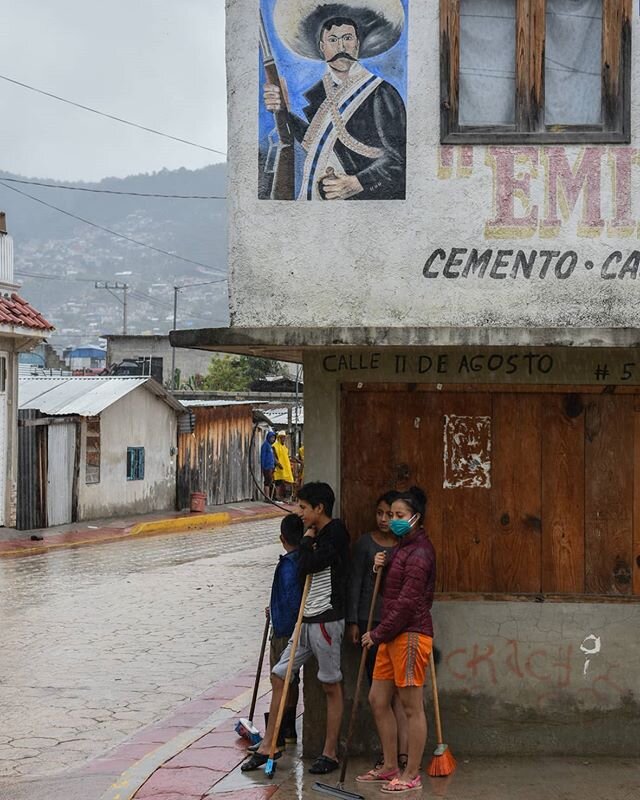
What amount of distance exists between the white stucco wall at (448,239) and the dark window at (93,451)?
2039cm

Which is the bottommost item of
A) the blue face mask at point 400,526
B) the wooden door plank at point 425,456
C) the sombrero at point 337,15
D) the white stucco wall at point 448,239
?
the blue face mask at point 400,526

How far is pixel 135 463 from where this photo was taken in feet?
97.5

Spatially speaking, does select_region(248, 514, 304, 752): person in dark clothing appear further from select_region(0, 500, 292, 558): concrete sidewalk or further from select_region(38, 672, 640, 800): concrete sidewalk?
select_region(0, 500, 292, 558): concrete sidewalk

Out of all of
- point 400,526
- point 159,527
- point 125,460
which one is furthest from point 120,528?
point 400,526

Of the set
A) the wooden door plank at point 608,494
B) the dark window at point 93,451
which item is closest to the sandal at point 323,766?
the wooden door plank at point 608,494

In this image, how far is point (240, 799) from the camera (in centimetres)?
721

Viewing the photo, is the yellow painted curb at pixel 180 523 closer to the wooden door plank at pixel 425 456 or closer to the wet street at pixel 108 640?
the wet street at pixel 108 640

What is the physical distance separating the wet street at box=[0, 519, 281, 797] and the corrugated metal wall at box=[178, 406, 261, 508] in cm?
1007

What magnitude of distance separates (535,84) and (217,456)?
86.6ft

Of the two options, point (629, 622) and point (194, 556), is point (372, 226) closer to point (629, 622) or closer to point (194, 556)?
point (629, 622)

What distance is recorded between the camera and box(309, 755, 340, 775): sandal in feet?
25.1

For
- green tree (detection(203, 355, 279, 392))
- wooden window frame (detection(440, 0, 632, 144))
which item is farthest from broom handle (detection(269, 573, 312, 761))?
green tree (detection(203, 355, 279, 392))

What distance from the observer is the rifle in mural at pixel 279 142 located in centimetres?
791

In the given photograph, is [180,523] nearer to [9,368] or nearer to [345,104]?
[9,368]
